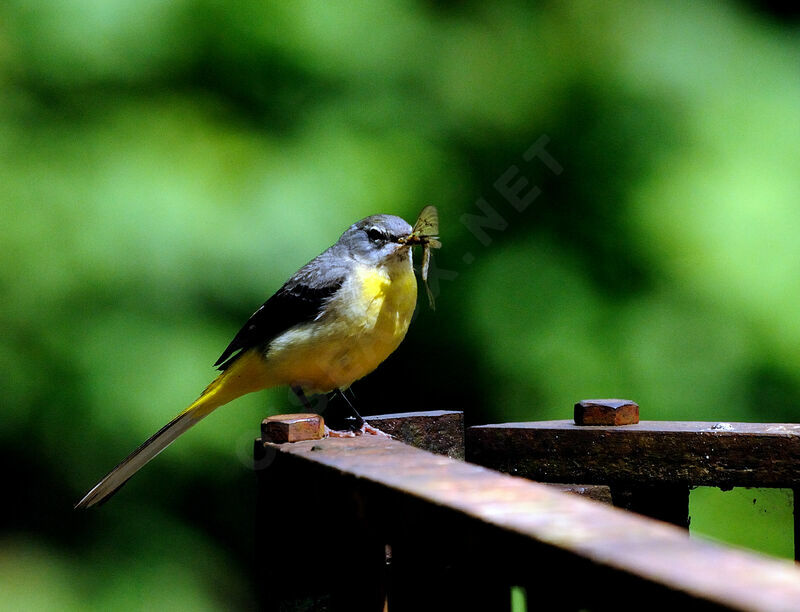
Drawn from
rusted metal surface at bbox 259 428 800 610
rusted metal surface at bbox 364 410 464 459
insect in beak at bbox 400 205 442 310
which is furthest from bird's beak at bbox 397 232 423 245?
rusted metal surface at bbox 259 428 800 610

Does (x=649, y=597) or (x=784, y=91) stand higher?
(x=784, y=91)

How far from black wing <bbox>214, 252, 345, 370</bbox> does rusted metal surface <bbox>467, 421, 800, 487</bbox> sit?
0.98 metres

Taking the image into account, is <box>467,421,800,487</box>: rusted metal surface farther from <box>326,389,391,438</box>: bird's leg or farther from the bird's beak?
the bird's beak

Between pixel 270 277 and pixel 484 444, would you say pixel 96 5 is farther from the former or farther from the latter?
pixel 484 444

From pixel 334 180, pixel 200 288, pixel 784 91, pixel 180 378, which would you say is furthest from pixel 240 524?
pixel 784 91

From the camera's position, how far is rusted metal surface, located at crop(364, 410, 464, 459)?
237 cm

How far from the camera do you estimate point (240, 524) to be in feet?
11.9

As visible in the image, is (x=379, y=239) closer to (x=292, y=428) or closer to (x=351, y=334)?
(x=351, y=334)

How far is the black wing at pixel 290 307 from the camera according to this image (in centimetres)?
318

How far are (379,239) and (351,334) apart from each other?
1.24ft

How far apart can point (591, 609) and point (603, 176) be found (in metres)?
3.17

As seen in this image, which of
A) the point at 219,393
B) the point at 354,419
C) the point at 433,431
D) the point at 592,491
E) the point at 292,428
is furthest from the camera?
the point at 219,393


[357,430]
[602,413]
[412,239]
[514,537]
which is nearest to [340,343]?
[412,239]

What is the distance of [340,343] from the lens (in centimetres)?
305
